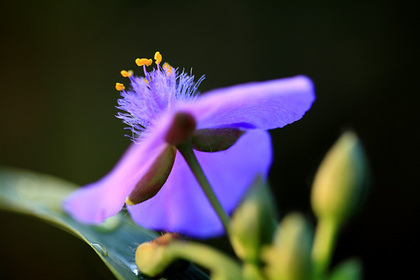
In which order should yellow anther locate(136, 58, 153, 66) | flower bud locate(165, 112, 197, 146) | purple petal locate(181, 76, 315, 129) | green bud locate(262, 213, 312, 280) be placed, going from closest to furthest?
green bud locate(262, 213, 312, 280), purple petal locate(181, 76, 315, 129), flower bud locate(165, 112, 197, 146), yellow anther locate(136, 58, 153, 66)

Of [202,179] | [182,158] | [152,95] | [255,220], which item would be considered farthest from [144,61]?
[255,220]

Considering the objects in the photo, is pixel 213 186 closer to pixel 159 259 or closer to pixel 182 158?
pixel 182 158

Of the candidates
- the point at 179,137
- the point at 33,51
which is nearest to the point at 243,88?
the point at 179,137

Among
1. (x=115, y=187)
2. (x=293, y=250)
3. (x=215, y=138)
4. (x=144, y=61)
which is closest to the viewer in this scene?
(x=293, y=250)

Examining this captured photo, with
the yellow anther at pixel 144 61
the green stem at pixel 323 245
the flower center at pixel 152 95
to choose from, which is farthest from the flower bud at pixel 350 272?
the yellow anther at pixel 144 61

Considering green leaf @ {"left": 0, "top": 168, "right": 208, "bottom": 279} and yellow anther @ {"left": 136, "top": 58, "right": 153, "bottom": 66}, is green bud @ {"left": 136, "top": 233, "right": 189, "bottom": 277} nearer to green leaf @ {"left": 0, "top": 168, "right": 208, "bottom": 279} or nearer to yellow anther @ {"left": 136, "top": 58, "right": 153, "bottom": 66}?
green leaf @ {"left": 0, "top": 168, "right": 208, "bottom": 279}

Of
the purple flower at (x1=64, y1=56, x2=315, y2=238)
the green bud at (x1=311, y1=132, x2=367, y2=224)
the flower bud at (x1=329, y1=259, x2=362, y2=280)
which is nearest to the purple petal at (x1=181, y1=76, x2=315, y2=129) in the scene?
the purple flower at (x1=64, y1=56, x2=315, y2=238)
